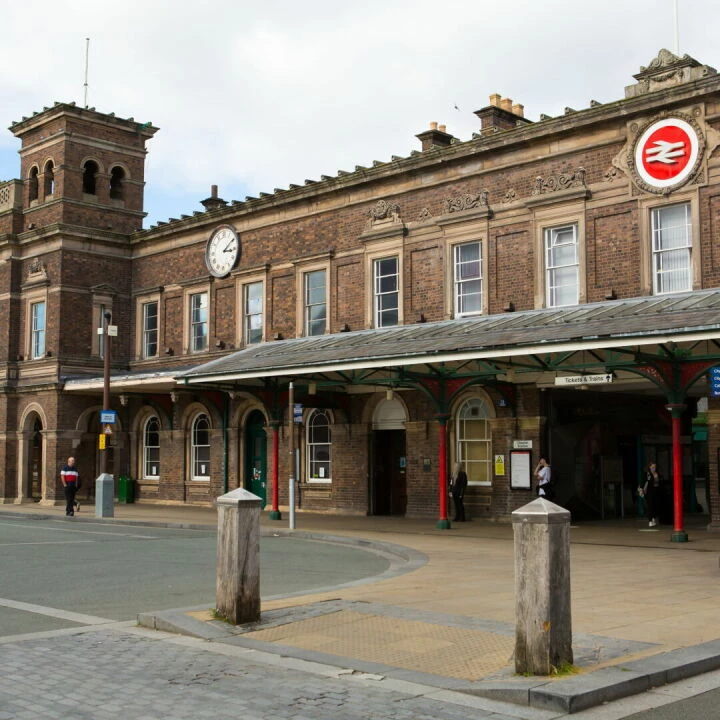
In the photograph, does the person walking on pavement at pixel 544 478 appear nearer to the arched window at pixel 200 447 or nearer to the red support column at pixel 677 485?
the red support column at pixel 677 485

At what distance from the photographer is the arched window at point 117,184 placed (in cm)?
3519

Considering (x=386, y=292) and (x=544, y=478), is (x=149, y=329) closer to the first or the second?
(x=386, y=292)

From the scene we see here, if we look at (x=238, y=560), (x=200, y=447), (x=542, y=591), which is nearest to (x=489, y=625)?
(x=542, y=591)

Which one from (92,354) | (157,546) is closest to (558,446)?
(157,546)

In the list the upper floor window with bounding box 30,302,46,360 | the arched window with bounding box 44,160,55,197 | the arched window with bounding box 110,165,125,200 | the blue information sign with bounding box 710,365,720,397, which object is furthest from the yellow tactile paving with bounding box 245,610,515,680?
the arched window with bounding box 44,160,55,197

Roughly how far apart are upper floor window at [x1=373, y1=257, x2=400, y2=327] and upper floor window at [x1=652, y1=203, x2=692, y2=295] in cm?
702

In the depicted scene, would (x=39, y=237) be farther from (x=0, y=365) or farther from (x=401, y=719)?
(x=401, y=719)

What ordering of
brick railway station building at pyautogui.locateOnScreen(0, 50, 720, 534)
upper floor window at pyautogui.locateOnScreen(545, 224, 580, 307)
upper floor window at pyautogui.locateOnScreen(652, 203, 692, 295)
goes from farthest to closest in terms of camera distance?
upper floor window at pyautogui.locateOnScreen(545, 224, 580, 307) < upper floor window at pyautogui.locateOnScreen(652, 203, 692, 295) < brick railway station building at pyautogui.locateOnScreen(0, 50, 720, 534)

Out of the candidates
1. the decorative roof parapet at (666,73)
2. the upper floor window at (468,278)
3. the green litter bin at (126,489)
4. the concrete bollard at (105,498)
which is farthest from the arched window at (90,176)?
the decorative roof parapet at (666,73)

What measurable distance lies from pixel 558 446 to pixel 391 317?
18.2ft

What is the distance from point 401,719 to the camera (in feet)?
20.5

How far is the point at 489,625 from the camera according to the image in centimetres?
893

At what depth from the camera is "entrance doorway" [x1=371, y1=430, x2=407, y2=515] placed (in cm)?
2636

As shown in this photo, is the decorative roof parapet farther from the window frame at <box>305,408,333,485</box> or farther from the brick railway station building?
the window frame at <box>305,408,333,485</box>
